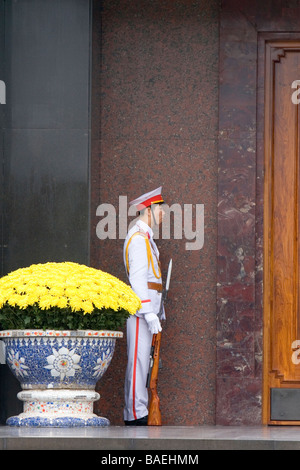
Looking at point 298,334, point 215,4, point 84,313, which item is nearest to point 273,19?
point 215,4

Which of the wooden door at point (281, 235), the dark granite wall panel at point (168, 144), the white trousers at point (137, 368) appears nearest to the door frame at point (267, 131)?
the wooden door at point (281, 235)

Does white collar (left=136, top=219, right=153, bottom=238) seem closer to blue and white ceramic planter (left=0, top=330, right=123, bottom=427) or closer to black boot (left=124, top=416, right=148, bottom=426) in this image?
blue and white ceramic planter (left=0, top=330, right=123, bottom=427)

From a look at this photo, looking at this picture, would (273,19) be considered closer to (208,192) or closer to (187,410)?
(208,192)

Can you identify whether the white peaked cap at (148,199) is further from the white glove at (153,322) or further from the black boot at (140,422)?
the black boot at (140,422)

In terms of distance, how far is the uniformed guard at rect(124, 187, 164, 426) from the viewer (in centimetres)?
803

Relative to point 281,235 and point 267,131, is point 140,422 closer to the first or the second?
point 281,235

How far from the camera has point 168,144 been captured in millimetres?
8734

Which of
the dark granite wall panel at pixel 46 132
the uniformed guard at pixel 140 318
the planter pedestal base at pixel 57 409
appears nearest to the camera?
the planter pedestal base at pixel 57 409

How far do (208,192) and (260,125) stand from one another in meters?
0.71

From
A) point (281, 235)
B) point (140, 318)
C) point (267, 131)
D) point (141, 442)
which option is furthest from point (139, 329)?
point (141, 442)

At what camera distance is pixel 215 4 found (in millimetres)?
8758

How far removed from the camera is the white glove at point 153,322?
793 cm

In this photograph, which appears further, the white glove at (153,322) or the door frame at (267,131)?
the door frame at (267,131)

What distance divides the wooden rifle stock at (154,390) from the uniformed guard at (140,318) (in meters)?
0.06
